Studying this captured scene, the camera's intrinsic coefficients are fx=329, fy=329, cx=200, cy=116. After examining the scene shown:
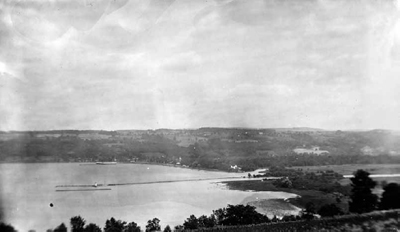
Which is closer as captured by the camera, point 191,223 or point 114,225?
point 191,223

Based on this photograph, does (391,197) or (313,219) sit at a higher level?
(313,219)

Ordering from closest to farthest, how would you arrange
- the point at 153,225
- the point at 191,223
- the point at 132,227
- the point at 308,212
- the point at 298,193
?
the point at 308,212 → the point at 191,223 → the point at 132,227 → the point at 153,225 → the point at 298,193

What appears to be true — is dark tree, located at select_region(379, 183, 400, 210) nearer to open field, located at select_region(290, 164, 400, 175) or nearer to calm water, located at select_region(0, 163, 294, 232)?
open field, located at select_region(290, 164, 400, 175)

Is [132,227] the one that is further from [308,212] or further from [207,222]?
[308,212]

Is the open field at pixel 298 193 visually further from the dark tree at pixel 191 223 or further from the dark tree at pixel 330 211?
the dark tree at pixel 191 223

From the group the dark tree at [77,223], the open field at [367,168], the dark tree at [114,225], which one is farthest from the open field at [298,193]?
the dark tree at [77,223]

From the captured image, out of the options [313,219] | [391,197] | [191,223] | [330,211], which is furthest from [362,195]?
[191,223]
